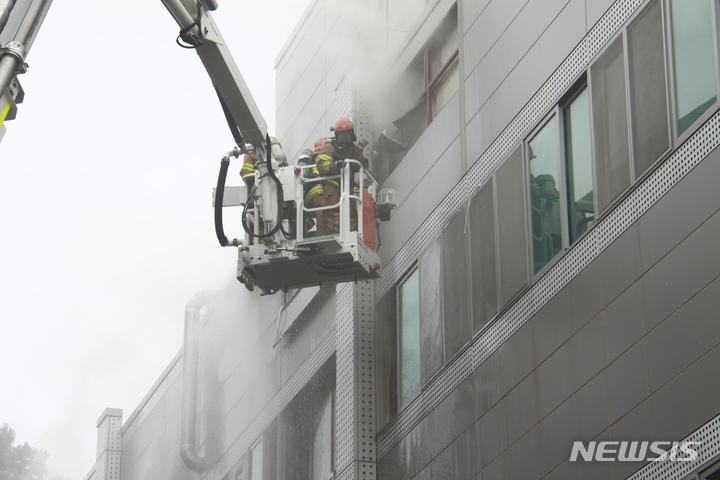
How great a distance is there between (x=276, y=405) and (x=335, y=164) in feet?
20.0

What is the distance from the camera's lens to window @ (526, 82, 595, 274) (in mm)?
8977

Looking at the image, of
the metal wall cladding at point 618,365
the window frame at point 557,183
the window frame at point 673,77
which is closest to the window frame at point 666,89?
the window frame at point 673,77

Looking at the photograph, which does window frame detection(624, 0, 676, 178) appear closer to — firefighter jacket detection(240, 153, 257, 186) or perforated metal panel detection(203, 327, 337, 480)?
firefighter jacket detection(240, 153, 257, 186)

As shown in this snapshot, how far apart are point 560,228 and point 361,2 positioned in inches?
302

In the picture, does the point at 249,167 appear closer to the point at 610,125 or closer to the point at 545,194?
the point at 545,194

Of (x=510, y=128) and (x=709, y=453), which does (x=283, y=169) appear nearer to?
(x=510, y=128)

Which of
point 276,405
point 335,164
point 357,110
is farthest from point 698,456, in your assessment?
point 276,405

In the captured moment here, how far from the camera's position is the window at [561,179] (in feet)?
29.5

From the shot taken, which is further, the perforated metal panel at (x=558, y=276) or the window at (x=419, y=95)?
the window at (x=419, y=95)

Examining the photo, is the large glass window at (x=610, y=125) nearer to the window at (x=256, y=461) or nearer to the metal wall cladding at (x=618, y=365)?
the metal wall cladding at (x=618, y=365)

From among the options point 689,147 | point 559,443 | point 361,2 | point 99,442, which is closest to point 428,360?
point 559,443

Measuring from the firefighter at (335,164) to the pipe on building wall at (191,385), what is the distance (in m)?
9.03

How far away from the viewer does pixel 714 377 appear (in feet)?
22.0

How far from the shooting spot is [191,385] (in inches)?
784
